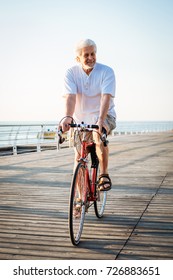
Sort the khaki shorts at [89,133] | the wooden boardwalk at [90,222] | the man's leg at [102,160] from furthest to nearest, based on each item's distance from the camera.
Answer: the man's leg at [102,160], the khaki shorts at [89,133], the wooden boardwalk at [90,222]

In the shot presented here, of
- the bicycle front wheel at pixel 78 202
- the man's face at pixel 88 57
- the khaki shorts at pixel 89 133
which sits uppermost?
the man's face at pixel 88 57

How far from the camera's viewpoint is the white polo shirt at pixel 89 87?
2979 mm

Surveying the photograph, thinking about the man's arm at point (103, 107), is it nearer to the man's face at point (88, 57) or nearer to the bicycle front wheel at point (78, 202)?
the man's face at point (88, 57)

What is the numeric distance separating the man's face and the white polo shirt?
6 centimetres

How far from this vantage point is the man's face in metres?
2.91

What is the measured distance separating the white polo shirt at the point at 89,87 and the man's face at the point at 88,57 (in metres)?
0.06

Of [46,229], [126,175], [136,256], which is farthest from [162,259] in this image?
[126,175]

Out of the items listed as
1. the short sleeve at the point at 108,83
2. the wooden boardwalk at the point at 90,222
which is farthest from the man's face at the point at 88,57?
the wooden boardwalk at the point at 90,222

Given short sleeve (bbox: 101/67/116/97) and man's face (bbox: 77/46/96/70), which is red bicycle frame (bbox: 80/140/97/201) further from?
man's face (bbox: 77/46/96/70)

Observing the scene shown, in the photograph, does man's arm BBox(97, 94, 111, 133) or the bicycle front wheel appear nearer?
the bicycle front wheel

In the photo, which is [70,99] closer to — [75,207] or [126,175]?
[75,207]

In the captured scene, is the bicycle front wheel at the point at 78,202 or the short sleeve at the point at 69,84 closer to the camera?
the bicycle front wheel at the point at 78,202

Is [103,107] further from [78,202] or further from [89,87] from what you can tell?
[78,202]

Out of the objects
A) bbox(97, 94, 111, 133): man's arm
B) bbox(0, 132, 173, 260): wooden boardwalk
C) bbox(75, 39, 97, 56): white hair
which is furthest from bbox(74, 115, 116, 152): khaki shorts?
bbox(0, 132, 173, 260): wooden boardwalk
